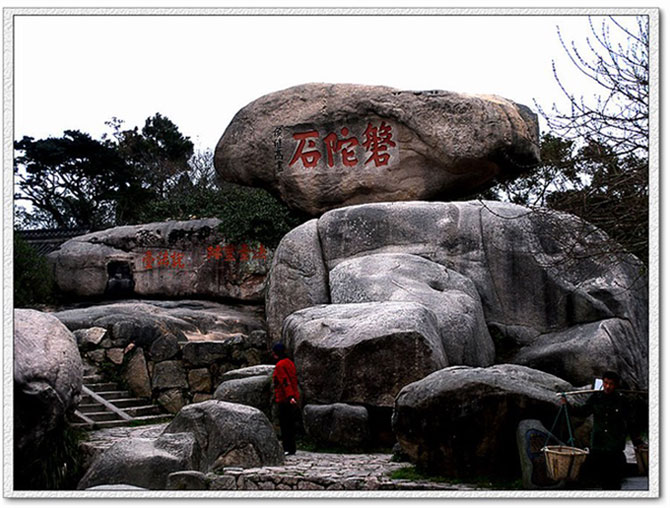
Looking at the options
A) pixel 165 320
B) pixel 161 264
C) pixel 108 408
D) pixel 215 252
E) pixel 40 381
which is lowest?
pixel 108 408

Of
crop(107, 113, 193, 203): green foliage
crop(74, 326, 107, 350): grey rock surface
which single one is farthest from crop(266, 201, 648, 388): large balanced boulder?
crop(107, 113, 193, 203): green foliage

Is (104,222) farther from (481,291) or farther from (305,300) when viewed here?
(481,291)

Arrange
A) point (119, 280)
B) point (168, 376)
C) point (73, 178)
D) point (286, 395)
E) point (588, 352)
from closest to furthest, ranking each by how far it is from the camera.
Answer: point (286, 395) → point (588, 352) → point (168, 376) → point (119, 280) → point (73, 178)

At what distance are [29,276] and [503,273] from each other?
7758mm

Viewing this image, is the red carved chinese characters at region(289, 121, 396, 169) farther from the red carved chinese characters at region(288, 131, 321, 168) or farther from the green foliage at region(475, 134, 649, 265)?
the green foliage at region(475, 134, 649, 265)

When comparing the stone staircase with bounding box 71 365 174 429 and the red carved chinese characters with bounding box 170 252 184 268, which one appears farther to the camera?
the red carved chinese characters with bounding box 170 252 184 268

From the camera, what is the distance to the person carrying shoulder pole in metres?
6.02

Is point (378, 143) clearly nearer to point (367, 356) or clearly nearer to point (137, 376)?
point (137, 376)

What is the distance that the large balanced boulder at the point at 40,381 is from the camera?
695 cm

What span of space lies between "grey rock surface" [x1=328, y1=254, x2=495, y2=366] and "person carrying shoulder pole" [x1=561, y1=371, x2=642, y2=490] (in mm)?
3821

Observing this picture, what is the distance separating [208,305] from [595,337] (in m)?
7.41

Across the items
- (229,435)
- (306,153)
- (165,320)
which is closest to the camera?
(229,435)

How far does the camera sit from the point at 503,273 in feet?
39.5

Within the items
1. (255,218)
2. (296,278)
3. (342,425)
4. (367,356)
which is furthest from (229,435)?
(255,218)
